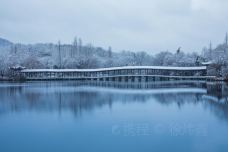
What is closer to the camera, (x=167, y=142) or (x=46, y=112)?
(x=167, y=142)

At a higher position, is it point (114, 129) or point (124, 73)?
point (124, 73)

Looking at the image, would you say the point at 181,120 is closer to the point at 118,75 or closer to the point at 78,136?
the point at 78,136

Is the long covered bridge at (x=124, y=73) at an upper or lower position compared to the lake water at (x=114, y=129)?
upper

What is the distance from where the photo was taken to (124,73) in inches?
1500

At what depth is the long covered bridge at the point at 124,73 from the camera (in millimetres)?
34812

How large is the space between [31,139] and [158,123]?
12.7ft

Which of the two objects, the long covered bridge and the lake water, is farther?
the long covered bridge

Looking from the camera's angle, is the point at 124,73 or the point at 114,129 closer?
the point at 114,129

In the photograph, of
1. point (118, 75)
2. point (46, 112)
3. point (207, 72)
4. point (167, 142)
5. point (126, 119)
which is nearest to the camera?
point (167, 142)

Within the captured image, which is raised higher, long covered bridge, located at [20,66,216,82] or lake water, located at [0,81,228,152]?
long covered bridge, located at [20,66,216,82]

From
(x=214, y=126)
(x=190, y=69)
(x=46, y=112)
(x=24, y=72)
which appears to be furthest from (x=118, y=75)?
(x=214, y=126)

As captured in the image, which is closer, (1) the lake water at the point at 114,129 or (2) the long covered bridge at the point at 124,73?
(1) the lake water at the point at 114,129

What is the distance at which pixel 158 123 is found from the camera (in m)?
8.05

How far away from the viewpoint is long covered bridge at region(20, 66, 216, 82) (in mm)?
34812
